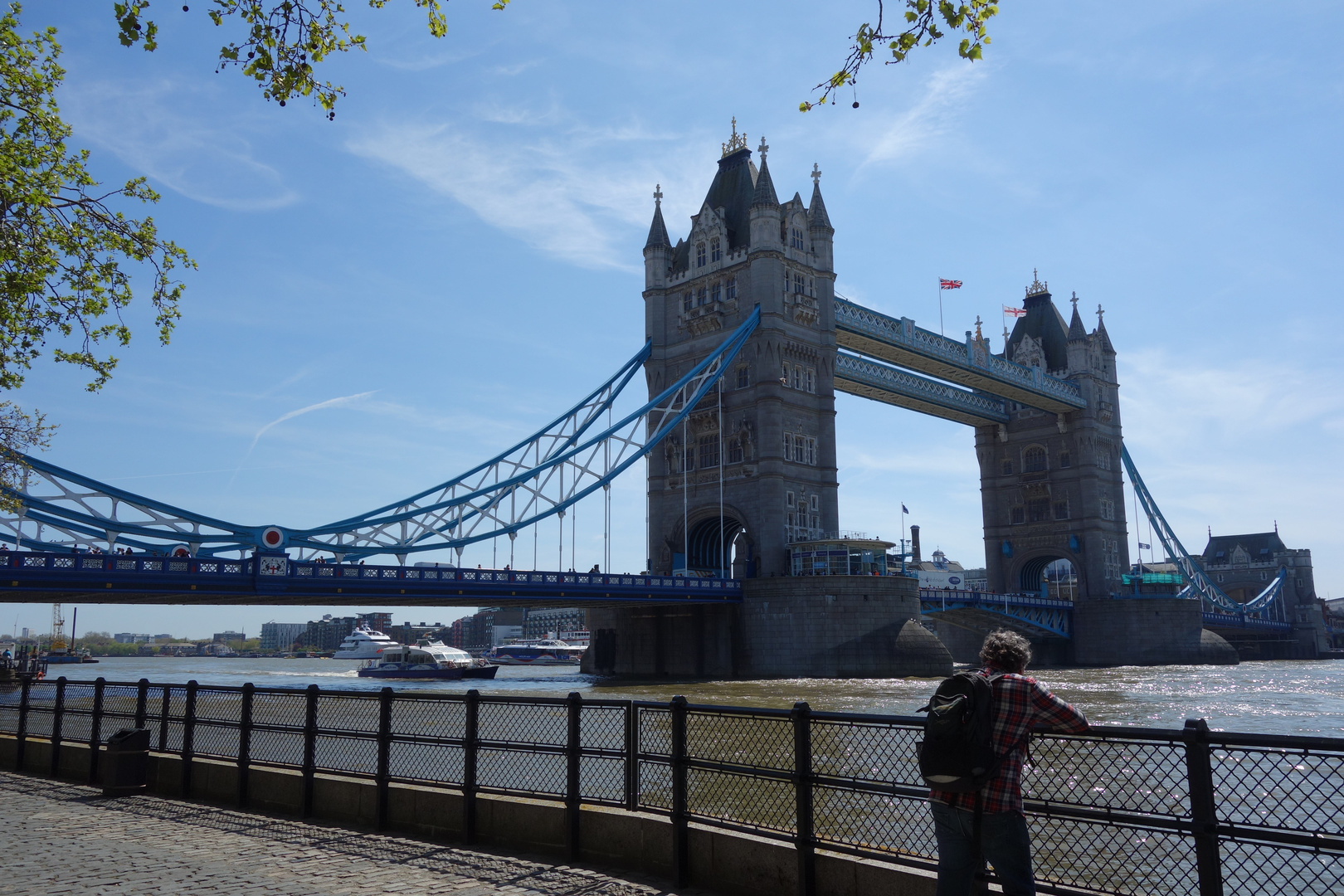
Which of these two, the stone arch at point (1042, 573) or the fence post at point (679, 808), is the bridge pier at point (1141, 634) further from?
the fence post at point (679, 808)

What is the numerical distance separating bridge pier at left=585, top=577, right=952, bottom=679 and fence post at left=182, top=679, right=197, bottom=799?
42.6m

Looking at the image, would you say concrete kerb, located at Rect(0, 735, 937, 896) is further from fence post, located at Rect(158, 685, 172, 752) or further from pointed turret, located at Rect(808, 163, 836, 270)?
pointed turret, located at Rect(808, 163, 836, 270)

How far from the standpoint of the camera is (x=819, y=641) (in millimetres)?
52719

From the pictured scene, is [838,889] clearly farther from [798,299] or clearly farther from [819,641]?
[798,299]

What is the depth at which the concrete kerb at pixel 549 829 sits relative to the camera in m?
7.16

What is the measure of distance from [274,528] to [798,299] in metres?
32.1

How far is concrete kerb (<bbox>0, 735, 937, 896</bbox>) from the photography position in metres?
7.16

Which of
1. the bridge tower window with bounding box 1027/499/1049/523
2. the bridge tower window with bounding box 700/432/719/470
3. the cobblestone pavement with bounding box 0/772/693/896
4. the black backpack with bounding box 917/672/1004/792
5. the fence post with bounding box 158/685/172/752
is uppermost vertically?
the bridge tower window with bounding box 700/432/719/470

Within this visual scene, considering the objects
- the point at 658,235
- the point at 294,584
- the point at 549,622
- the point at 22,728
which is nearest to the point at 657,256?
the point at 658,235

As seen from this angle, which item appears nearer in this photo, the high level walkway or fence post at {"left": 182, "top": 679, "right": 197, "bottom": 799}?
fence post at {"left": 182, "top": 679, "right": 197, "bottom": 799}

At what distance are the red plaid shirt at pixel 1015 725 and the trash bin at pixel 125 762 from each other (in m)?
10.3

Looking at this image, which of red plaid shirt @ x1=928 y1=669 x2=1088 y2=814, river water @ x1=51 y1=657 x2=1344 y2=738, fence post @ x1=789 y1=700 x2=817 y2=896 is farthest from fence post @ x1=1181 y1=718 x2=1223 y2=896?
river water @ x1=51 y1=657 x2=1344 y2=738

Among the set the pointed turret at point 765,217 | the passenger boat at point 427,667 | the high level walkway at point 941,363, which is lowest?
the passenger boat at point 427,667

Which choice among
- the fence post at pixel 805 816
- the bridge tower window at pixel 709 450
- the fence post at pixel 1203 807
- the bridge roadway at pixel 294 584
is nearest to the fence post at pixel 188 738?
the fence post at pixel 805 816
